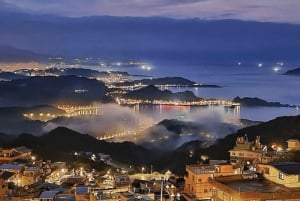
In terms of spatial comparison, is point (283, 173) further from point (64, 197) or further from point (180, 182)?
point (180, 182)

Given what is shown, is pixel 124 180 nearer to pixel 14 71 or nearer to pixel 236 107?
pixel 236 107

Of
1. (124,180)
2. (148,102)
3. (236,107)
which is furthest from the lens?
(148,102)

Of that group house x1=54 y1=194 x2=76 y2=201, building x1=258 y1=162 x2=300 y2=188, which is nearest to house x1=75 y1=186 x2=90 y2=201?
house x1=54 y1=194 x2=76 y2=201

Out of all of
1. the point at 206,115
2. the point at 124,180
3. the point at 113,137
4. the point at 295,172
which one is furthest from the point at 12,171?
the point at 206,115

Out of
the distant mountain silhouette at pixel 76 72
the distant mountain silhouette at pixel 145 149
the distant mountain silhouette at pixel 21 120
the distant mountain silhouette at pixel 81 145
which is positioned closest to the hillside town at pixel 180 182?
the distant mountain silhouette at pixel 145 149

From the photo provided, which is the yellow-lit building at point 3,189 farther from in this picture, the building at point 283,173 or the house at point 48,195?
the building at point 283,173

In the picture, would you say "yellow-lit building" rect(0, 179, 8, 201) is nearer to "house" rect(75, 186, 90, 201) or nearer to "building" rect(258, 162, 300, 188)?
"house" rect(75, 186, 90, 201)

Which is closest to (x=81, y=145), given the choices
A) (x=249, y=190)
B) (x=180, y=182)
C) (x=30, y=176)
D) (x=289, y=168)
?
(x=30, y=176)
